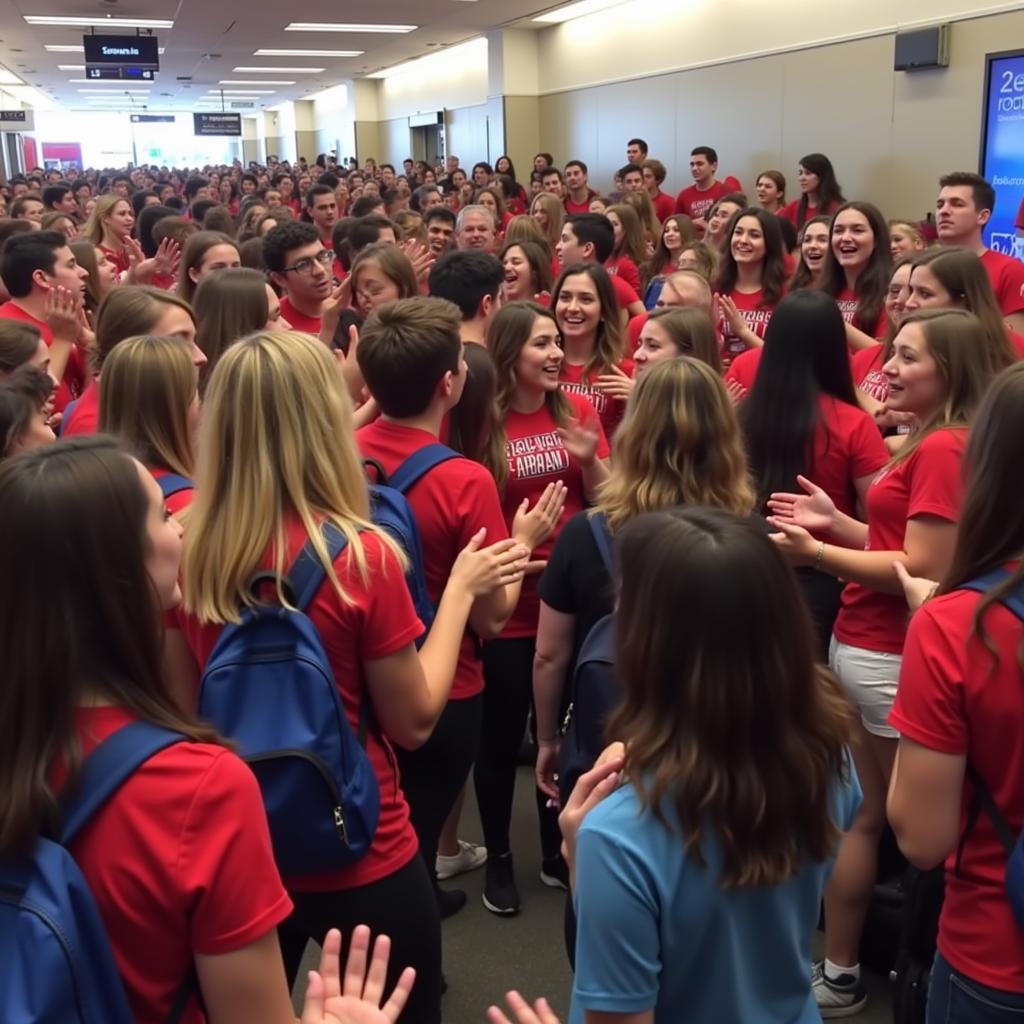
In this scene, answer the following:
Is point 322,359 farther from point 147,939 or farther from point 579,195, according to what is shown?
point 579,195

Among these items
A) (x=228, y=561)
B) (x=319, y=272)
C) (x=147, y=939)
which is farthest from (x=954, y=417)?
(x=319, y=272)

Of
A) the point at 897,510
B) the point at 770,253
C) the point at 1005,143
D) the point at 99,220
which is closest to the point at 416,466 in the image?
the point at 897,510

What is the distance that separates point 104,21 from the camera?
14.5m

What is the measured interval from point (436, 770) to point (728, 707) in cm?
134

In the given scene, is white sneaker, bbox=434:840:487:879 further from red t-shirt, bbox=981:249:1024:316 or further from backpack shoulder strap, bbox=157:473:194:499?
red t-shirt, bbox=981:249:1024:316

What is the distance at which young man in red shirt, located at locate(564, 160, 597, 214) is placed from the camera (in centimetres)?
1052

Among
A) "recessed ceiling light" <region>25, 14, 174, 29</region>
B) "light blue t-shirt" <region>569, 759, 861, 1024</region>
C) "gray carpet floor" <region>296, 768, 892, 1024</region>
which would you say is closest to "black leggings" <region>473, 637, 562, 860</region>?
"gray carpet floor" <region>296, 768, 892, 1024</region>

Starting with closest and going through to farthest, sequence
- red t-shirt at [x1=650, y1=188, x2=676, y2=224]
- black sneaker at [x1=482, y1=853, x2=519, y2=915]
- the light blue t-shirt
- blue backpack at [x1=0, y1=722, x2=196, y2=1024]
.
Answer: blue backpack at [x1=0, y1=722, x2=196, y2=1024] < the light blue t-shirt < black sneaker at [x1=482, y1=853, x2=519, y2=915] < red t-shirt at [x1=650, y1=188, x2=676, y2=224]

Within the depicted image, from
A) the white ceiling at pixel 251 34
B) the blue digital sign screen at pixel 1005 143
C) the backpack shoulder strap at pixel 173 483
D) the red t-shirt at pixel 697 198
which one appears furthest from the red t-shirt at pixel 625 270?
the white ceiling at pixel 251 34

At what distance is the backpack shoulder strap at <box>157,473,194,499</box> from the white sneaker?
5.37 feet

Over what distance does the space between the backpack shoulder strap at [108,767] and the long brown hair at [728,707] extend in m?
0.56

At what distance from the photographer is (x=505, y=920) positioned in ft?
9.86

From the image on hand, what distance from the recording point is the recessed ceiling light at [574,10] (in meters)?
14.0

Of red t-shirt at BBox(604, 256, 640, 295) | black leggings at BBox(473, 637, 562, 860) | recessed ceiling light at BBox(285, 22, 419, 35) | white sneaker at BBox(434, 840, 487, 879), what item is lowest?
white sneaker at BBox(434, 840, 487, 879)
